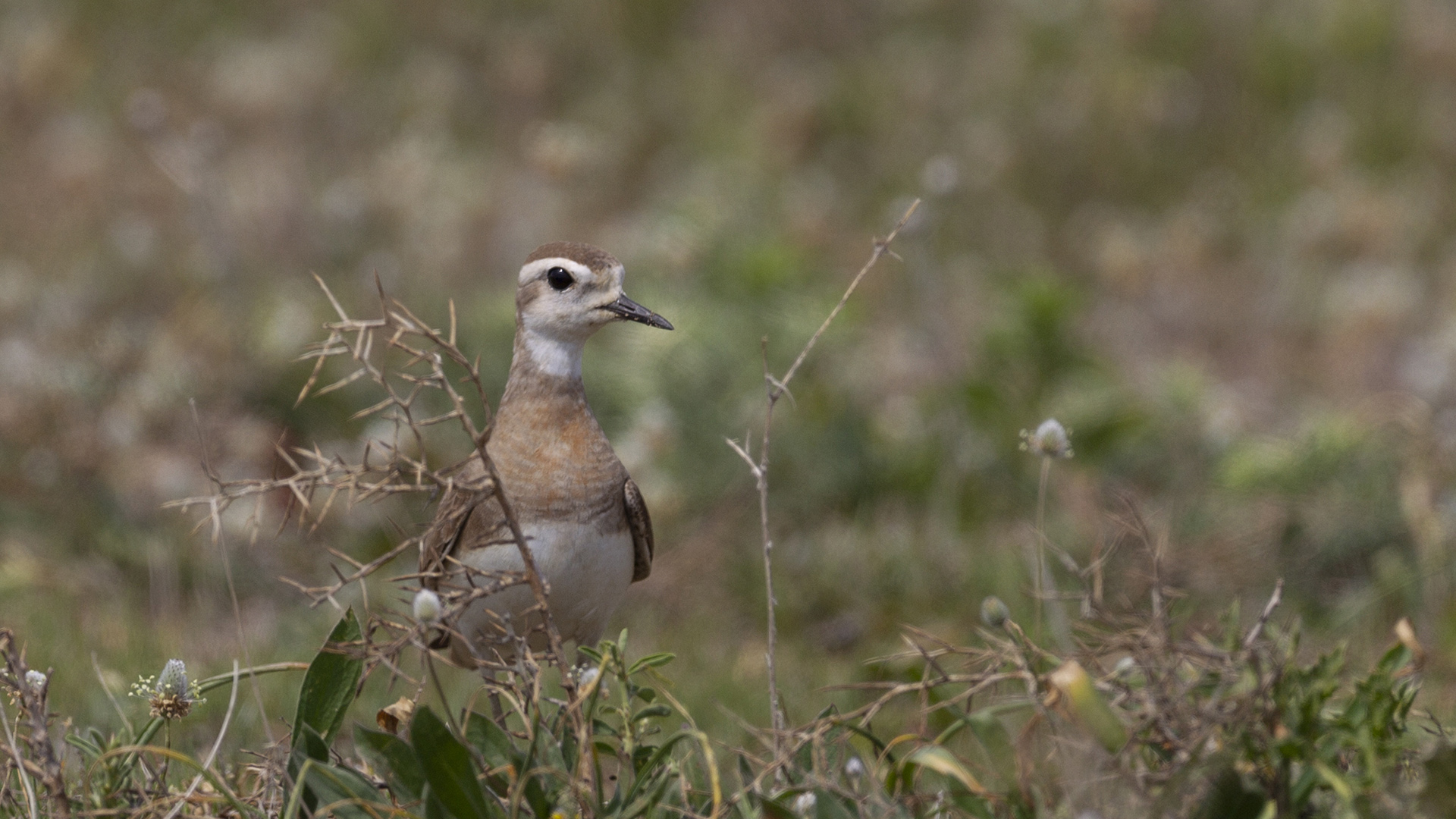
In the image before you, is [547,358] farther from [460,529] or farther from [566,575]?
[566,575]

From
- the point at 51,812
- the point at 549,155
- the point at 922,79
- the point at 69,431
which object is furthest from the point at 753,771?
the point at 922,79

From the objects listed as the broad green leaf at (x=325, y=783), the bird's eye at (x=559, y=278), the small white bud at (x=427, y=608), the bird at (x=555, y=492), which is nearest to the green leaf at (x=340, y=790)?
the broad green leaf at (x=325, y=783)

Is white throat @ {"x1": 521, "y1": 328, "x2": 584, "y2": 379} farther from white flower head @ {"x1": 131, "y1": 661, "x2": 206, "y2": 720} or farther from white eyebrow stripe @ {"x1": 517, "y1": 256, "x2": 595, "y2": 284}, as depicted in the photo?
white flower head @ {"x1": 131, "y1": 661, "x2": 206, "y2": 720}

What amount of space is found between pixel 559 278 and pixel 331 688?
1.36 metres

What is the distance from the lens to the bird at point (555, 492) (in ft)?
11.8

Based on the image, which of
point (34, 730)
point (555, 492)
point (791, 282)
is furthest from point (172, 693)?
point (791, 282)

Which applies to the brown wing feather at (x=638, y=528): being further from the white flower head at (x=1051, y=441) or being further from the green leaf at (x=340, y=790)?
the green leaf at (x=340, y=790)

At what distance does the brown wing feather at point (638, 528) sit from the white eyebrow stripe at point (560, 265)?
0.54m

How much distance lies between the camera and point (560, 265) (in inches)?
155

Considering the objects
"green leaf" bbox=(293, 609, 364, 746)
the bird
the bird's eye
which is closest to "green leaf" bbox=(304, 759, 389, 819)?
"green leaf" bbox=(293, 609, 364, 746)

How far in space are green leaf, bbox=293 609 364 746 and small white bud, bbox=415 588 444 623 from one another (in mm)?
391

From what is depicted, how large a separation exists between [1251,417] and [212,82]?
8.10m

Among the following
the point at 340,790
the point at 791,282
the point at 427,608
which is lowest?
the point at 791,282

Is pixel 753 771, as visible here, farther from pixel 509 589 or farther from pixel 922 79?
pixel 922 79
